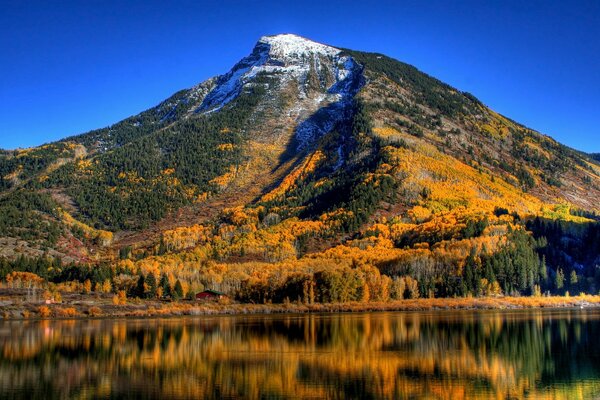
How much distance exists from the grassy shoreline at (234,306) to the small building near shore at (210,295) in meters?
9.28

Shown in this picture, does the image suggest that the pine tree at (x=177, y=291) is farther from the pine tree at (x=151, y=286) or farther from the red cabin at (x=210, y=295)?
the pine tree at (x=151, y=286)

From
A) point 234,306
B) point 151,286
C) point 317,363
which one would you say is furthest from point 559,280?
point 317,363

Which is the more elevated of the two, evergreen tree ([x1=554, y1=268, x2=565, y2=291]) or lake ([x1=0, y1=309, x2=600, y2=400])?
evergreen tree ([x1=554, y1=268, x2=565, y2=291])

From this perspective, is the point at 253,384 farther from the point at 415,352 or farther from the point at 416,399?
the point at 415,352

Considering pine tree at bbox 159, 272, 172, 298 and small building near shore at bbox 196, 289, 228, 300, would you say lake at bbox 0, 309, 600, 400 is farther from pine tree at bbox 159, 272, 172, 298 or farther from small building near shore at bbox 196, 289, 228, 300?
pine tree at bbox 159, 272, 172, 298

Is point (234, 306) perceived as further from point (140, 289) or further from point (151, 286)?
point (140, 289)

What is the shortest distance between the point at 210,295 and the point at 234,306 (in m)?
15.1

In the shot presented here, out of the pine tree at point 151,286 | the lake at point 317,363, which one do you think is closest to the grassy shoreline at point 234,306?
the pine tree at point 151,286

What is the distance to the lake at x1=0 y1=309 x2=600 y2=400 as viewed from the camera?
48188mm

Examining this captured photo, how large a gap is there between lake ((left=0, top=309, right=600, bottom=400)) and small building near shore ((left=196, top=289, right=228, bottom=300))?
85796 millimetres

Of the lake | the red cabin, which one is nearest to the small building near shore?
the red cabin

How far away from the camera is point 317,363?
61.3m

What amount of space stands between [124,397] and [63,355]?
95.3 feet

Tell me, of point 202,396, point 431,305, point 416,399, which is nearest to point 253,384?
point 202,396
